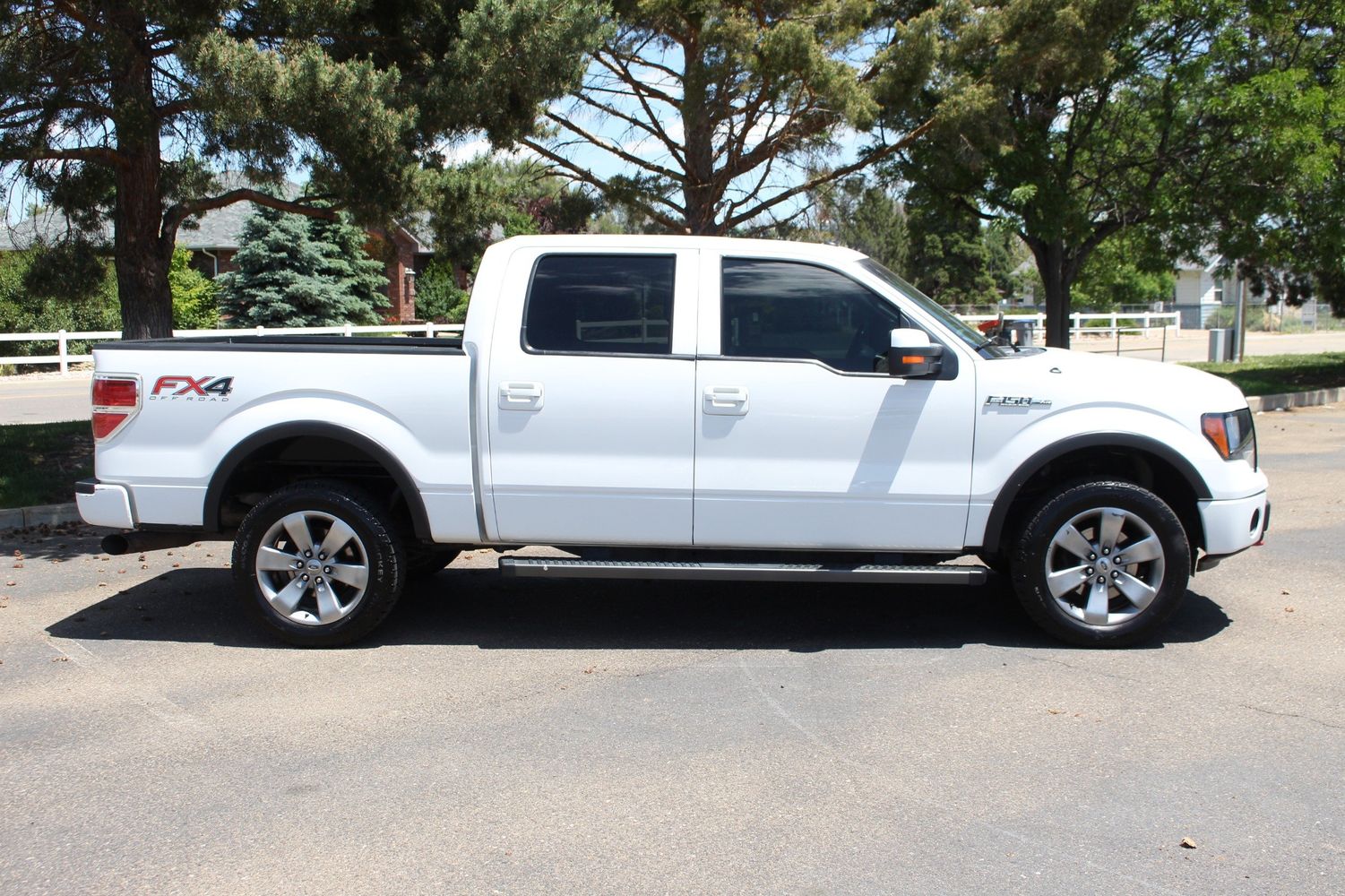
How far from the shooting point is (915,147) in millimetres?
17719

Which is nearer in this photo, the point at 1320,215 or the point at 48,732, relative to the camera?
the point at 48,732

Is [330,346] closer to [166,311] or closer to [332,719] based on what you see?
[332,719]

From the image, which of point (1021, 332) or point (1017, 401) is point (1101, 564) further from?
point (1021, 332)

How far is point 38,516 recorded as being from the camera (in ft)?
31.6

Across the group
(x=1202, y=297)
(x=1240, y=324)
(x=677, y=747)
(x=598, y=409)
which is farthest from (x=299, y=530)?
(x=1202, y=297)

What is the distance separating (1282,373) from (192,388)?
20846 mm

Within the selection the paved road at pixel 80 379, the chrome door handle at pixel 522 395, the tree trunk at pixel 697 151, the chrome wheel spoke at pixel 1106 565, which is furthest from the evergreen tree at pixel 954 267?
the chrome door handle at pixel 522 395

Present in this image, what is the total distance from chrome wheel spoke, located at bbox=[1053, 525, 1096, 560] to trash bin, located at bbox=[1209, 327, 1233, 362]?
23.0m

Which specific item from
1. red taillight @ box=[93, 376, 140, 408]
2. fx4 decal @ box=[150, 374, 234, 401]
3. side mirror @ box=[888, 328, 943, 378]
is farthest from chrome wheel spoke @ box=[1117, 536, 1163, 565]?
red taillight @ box=[93, 376, 140, 408]

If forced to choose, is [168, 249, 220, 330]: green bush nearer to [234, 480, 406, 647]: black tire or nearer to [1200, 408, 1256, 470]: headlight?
[234, 480, 406, 647]: black tire

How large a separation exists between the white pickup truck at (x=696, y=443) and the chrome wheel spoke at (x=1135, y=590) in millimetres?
14

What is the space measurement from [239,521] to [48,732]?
5.50ft

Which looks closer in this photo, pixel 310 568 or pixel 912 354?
pixel 912 354

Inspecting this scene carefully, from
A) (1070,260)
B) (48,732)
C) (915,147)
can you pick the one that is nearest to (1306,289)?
(1070,260)
